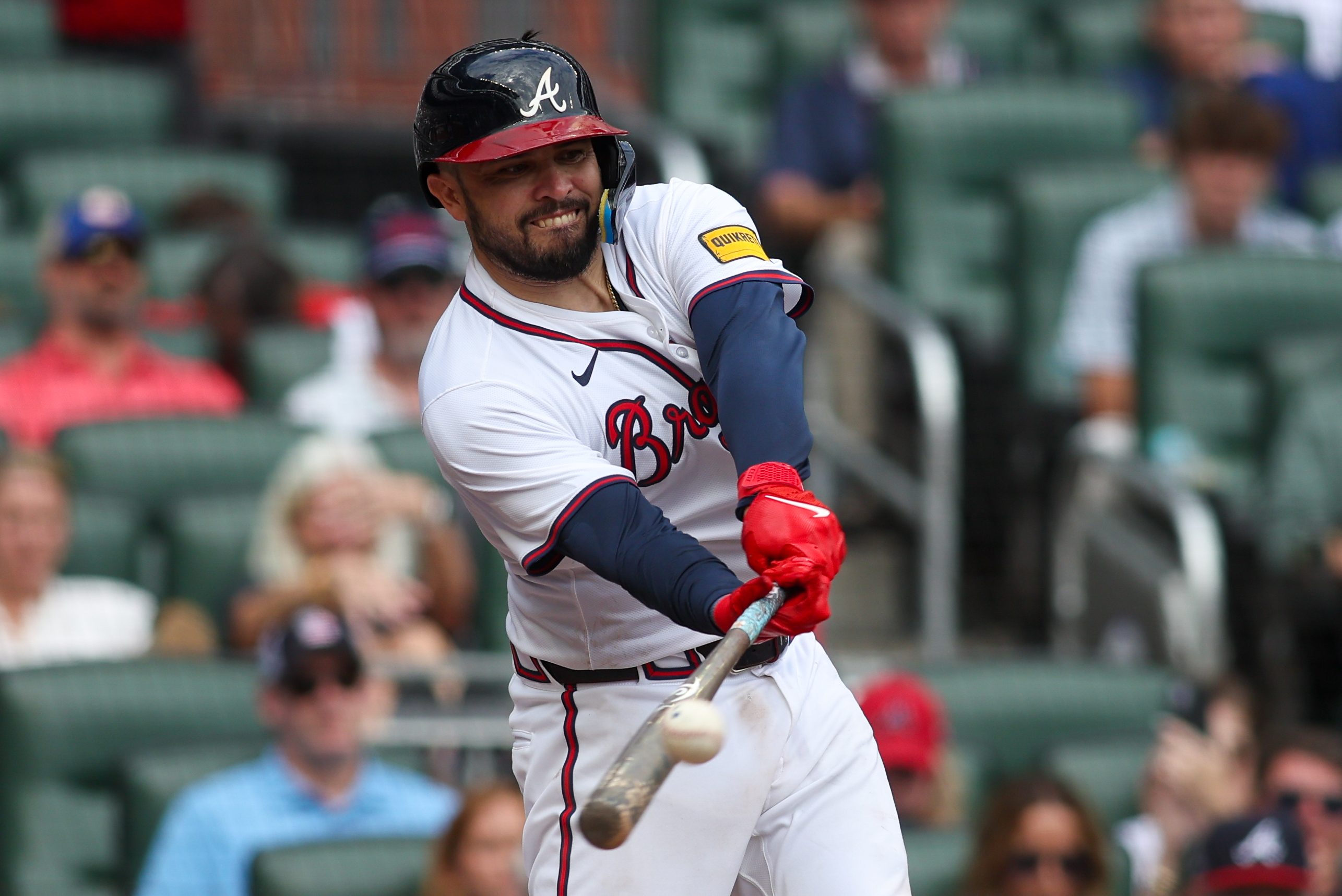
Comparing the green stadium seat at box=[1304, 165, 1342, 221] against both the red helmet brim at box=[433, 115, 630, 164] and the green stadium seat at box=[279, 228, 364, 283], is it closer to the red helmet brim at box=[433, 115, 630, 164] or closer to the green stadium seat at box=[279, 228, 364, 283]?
the green stadium seat at box=[279, 228, 364, 283]

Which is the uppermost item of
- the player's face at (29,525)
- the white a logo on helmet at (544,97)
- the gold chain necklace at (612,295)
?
the white a logo on helmet at (544,97)

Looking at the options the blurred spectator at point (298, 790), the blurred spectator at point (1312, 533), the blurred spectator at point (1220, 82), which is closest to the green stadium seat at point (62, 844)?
the blurred spectator at point (298, 790)

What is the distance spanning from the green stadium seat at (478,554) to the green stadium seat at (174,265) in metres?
1.30

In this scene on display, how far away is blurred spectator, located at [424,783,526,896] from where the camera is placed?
3885 millimetres

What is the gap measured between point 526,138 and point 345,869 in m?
2.02

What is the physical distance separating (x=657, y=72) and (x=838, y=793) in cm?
537

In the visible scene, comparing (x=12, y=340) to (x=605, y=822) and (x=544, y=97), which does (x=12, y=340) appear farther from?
(x=605, y=822)

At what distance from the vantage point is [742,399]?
234 centimetres

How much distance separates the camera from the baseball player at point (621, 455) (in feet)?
7.70

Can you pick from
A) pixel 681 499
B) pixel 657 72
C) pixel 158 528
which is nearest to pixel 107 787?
pixel 158 528

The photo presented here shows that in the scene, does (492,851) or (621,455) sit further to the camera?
(492,851)

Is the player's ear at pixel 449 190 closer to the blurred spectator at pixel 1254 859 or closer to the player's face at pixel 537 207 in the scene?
the player's face at pixel 537 207

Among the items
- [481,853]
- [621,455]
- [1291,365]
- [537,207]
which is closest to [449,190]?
[537,207]

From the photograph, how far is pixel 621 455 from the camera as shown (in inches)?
97.8
